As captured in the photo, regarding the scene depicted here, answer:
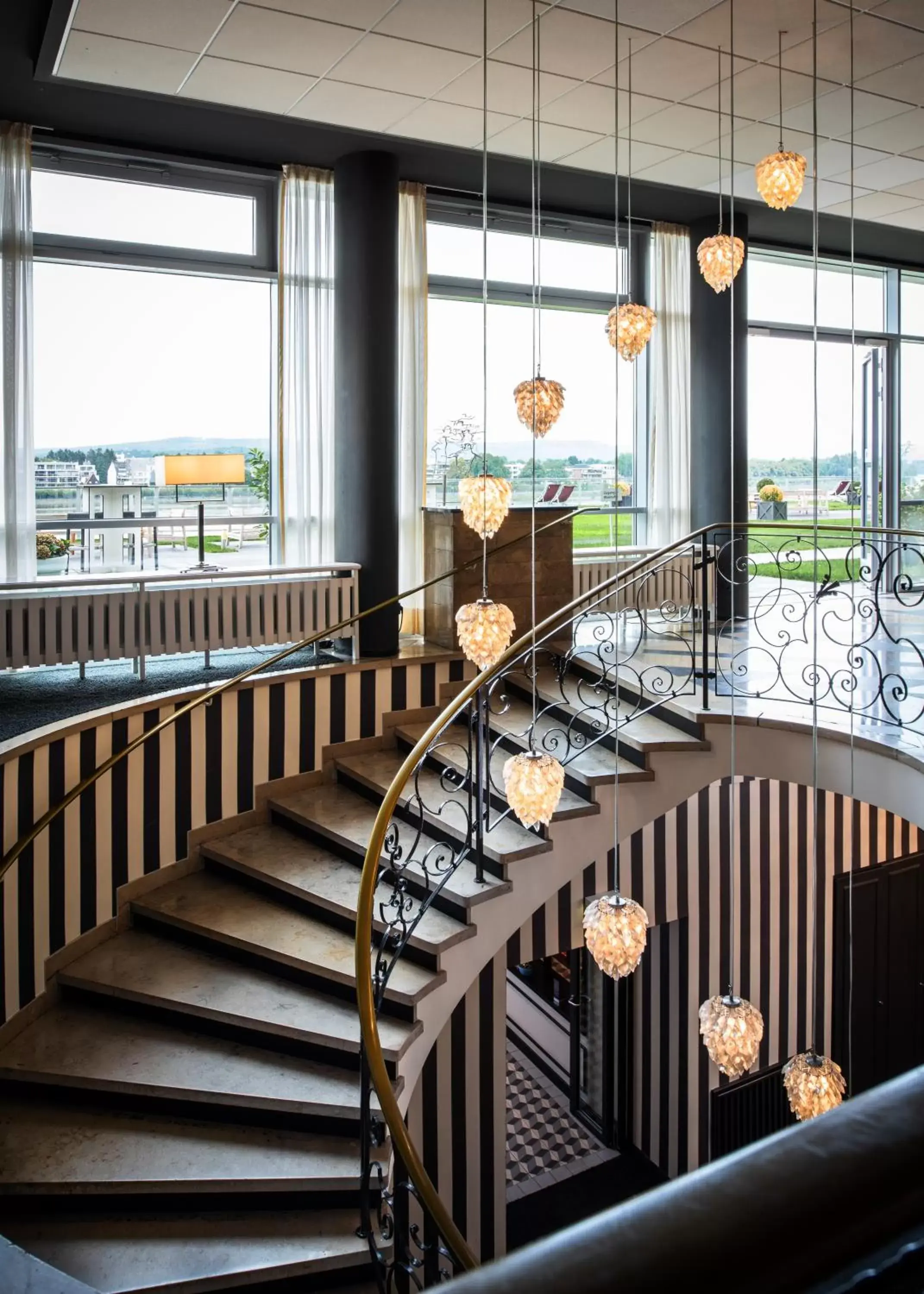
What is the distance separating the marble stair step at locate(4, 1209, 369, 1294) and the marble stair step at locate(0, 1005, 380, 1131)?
484mm

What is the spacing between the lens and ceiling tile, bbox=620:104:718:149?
723 centimetres

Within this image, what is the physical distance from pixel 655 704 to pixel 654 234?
18.2ft

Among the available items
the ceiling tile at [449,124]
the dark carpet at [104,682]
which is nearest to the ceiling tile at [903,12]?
the ceiling tile at [449,124]

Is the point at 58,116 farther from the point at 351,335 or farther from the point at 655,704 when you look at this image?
the point at 655,704

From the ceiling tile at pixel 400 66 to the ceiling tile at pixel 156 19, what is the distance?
0.83 meters

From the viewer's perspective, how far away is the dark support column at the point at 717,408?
1035cm

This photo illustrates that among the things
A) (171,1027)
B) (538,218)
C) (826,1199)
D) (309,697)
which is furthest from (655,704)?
(826,1199)

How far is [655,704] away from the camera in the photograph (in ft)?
22.2

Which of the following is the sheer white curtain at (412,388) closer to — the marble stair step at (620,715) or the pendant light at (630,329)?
the marble stair step at (620,715)

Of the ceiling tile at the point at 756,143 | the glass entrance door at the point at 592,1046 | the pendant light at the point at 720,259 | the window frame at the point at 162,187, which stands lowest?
the glass entrance door at the point at 592,1046

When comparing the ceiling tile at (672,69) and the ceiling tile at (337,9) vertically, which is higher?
the ceiling tile at (672,69)

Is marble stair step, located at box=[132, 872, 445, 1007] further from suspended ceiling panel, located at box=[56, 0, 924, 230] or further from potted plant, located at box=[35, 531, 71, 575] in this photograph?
suspended ceiling panel, located at box=[56, 0, 924, 230]

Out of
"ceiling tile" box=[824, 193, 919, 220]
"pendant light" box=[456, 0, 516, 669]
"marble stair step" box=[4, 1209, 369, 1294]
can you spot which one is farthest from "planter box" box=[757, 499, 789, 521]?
"marble stair step" box=[4, 1209, 369, 1294]

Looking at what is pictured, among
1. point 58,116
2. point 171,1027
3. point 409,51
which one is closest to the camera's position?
point 171,1027
